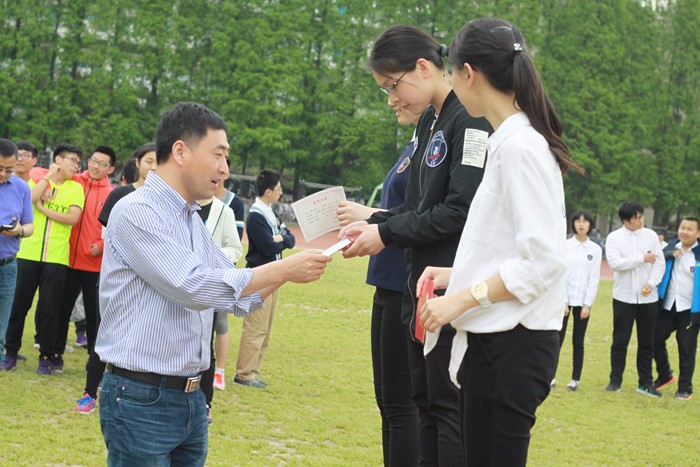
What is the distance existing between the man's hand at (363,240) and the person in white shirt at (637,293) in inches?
284

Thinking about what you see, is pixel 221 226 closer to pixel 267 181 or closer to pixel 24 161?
pixel 267 181

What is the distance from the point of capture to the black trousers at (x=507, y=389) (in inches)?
112

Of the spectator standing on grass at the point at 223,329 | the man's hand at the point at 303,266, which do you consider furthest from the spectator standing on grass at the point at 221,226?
the man's hand at the point at 303,266

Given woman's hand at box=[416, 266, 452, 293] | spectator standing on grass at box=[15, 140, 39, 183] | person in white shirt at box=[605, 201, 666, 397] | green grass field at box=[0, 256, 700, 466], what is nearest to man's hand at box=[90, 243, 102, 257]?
green grass field at box=[0, 256, 700, 466]

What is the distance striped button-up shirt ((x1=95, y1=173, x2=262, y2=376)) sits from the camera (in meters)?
3.23

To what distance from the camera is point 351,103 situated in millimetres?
41531

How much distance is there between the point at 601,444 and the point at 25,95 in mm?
36520

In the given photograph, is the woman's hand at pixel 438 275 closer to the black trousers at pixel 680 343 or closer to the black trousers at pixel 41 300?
the black trousers at pixel 41 300

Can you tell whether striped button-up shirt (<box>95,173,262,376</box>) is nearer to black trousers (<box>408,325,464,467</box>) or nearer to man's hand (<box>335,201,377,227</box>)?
black trousers (<box>408,325,464,467</box>)

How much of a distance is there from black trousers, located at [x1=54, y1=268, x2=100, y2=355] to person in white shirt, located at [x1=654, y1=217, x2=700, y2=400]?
6.72 m

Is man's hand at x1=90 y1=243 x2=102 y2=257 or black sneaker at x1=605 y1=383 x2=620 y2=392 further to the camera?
black sneaker at x1=605 y1=383 x2=620 y2=392

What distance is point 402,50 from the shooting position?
4.10m

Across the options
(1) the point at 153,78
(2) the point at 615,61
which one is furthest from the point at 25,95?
(2) the point at 615,61

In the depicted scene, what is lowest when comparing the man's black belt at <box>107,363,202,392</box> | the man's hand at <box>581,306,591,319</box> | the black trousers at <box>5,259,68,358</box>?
the black trousers at <box>5,259,68,358</box>
